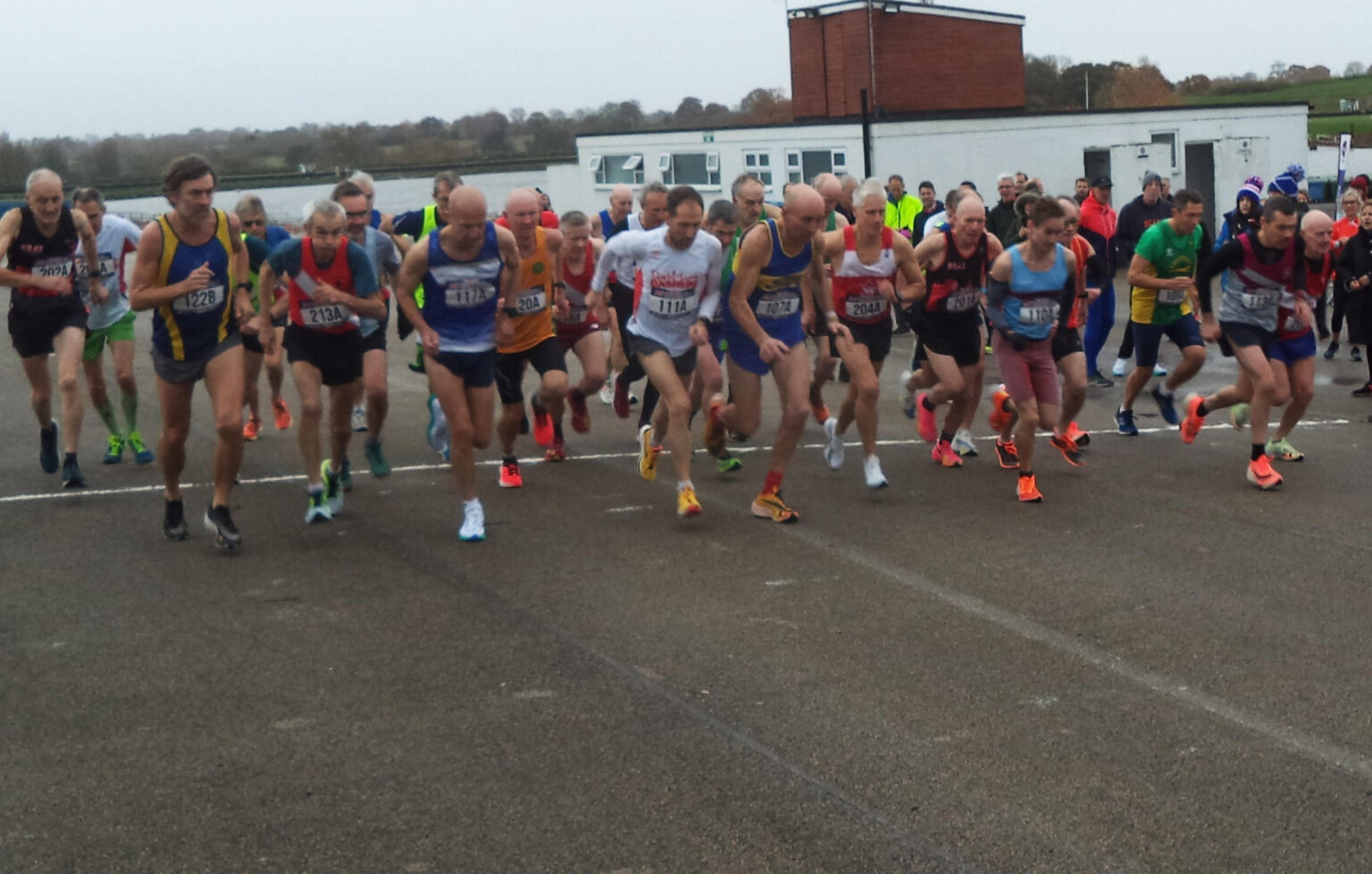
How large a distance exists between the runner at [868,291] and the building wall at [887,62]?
109ft

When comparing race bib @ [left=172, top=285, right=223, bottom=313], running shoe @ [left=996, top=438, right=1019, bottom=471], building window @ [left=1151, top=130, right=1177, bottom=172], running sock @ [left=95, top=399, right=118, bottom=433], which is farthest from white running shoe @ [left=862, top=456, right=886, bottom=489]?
building window @ [left=1151, top=130, right=1177, bottom=172]

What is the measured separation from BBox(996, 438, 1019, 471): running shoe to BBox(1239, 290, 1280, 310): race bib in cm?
180

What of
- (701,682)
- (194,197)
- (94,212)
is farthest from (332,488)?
(701,682)

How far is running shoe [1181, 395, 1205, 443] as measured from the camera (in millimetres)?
10672

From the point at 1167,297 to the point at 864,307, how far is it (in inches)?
113

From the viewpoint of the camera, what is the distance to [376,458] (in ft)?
33.0

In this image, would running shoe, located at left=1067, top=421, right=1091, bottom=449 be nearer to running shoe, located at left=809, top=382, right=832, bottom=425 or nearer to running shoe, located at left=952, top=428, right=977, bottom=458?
running shoe, located at left=952, top=428, right=977, bottom=458

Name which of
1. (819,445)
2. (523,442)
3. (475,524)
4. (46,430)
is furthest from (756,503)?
(46,430)

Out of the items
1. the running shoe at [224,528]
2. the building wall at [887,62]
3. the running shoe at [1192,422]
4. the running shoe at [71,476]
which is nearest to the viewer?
the running shoe at [224,528]

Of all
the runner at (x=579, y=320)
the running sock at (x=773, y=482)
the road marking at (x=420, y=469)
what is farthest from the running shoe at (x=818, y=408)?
the running sock at (x=773, y=482)

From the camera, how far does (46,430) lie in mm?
10711

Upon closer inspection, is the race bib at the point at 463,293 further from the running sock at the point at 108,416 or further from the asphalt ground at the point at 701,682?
the running sock at the point at 108,416

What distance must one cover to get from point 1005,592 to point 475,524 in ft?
9.95

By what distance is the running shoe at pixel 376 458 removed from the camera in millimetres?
10016
